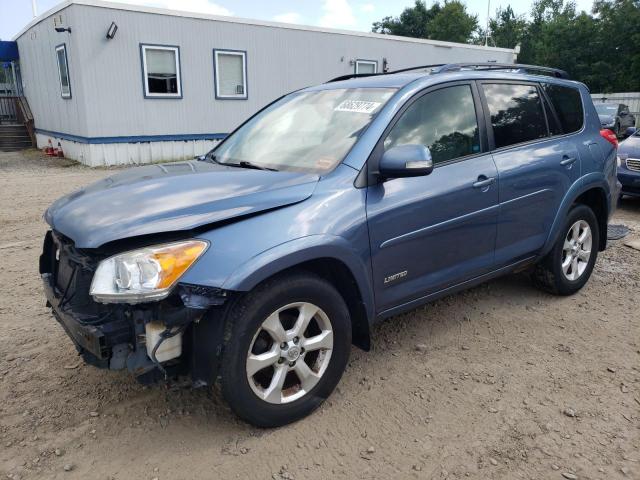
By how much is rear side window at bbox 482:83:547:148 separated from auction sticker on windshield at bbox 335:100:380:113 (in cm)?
97

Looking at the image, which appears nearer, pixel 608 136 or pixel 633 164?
pixel 608 136

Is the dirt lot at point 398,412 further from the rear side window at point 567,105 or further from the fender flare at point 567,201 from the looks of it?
the rear side window at point 567,105

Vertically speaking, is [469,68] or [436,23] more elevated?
[436,23]

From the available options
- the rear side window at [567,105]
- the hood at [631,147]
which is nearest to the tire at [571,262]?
the rear side window at [567,105]

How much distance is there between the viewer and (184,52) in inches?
557

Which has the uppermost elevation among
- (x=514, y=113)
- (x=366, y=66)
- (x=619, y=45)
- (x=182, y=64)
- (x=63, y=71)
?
(x=619, y=45)

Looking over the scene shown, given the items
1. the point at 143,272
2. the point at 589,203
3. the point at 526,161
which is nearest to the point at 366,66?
the point at 589,203

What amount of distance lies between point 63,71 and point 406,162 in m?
14.1

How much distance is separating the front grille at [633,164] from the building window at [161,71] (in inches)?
432

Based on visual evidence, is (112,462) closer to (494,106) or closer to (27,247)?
(494,106)

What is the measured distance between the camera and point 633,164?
8.04 m

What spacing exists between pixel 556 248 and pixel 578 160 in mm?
729

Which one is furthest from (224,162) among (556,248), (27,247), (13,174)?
(13,174)

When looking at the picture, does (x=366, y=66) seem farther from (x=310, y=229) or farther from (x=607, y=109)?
(x=310, y=229)
